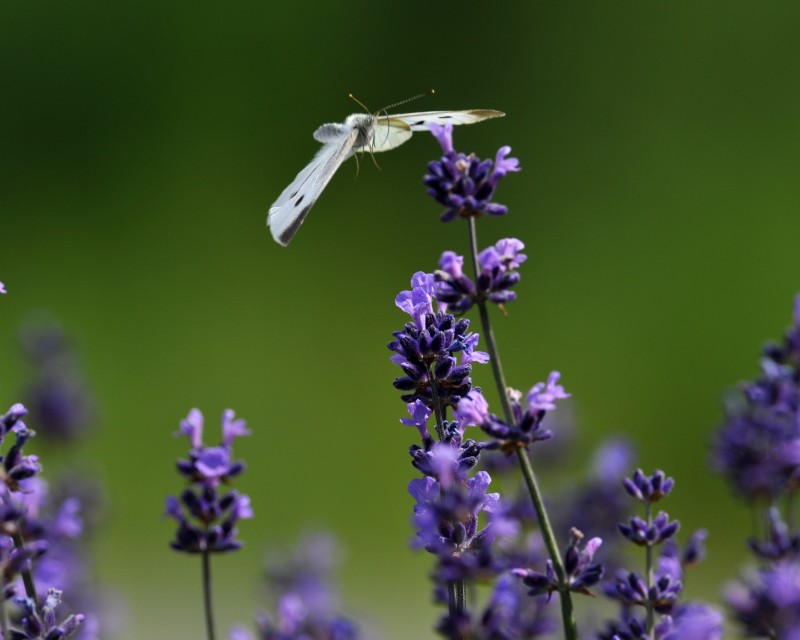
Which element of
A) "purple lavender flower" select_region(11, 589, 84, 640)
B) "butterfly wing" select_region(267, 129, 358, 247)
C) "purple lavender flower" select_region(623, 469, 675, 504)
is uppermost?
"butterfly wing" select_region(267, 129, 358, 247)

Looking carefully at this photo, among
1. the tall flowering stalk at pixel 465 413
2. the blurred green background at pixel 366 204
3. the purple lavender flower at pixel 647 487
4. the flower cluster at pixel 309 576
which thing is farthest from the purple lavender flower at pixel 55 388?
the blurred green background at pixel 366 204

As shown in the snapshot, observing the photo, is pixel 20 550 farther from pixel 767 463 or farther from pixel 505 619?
pixel 767 463

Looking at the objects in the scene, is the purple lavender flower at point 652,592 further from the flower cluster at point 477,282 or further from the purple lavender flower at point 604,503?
the purple lavender flower at point 604,503

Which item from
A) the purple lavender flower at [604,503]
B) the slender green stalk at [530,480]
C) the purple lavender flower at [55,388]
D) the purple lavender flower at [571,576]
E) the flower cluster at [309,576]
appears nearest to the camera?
the slender green stalk at [530,480]

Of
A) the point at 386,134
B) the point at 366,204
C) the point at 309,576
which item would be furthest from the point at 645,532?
the point at 366,204

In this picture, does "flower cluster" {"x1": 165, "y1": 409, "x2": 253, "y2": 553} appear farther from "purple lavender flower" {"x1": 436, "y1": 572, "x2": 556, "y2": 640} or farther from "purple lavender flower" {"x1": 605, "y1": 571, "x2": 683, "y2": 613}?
"purple lavender flower" {"x1": 605, "y1": 571, "x2": 683, "y2": 613}

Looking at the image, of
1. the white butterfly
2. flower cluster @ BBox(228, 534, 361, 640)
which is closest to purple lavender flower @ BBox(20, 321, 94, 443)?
flower cluster @ BBox(228, 534, 361, 640)
